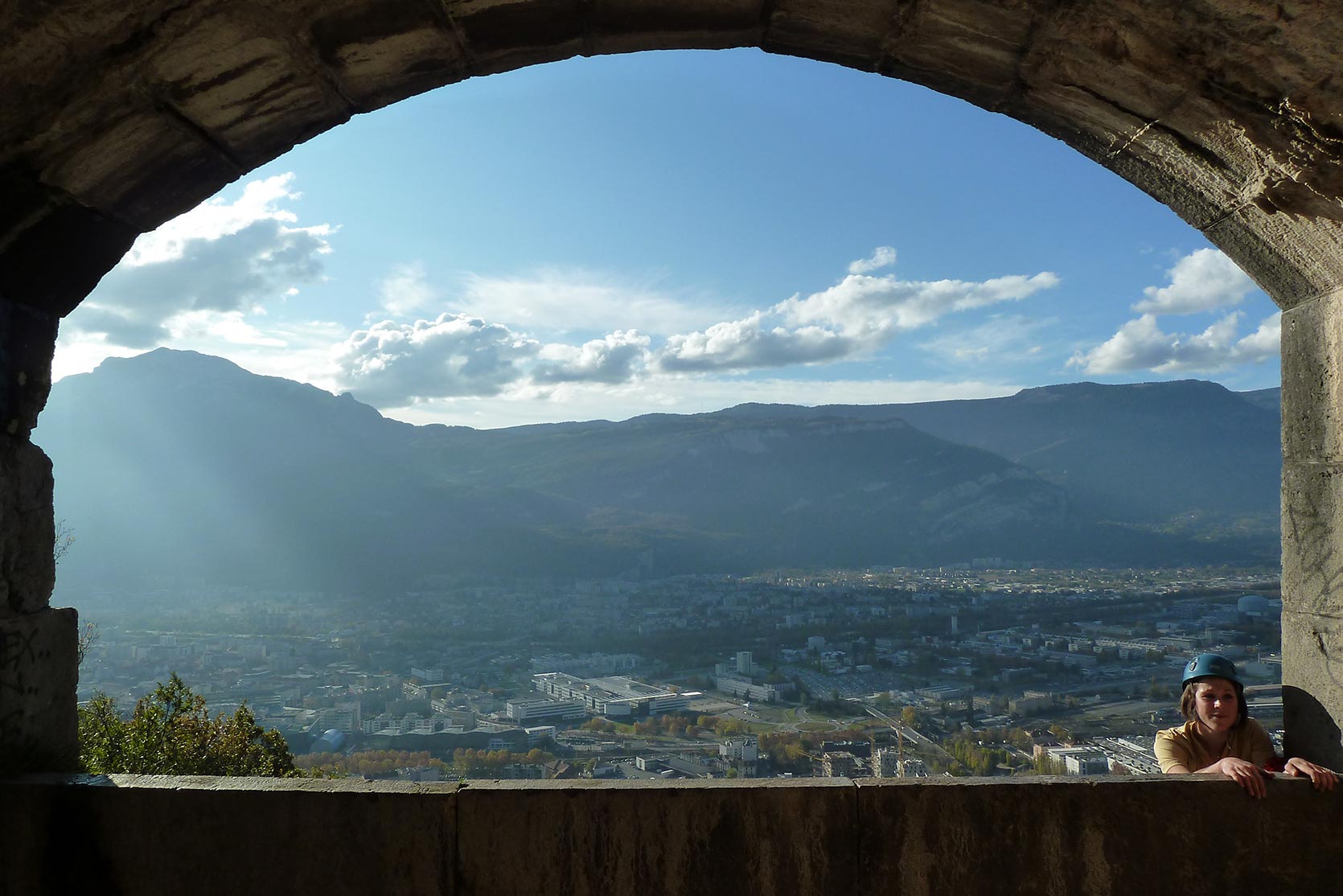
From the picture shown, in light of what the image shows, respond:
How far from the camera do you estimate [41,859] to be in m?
2.32

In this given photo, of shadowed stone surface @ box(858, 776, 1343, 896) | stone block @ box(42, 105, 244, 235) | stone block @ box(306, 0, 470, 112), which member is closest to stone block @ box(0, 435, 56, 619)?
stone block @ box(42, 105, 244, 235)

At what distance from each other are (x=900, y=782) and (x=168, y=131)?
110 inches

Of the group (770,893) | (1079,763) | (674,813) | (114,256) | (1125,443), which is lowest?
(1079,763)

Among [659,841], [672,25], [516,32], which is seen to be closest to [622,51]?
[672,25]

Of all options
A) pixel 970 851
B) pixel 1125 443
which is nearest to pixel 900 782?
pixel 970 851

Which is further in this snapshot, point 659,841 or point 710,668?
point 710,668

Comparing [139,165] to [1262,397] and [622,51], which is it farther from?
[1262,397]

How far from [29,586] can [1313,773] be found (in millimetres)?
3748

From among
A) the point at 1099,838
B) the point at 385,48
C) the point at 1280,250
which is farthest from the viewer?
the point at 1280,250

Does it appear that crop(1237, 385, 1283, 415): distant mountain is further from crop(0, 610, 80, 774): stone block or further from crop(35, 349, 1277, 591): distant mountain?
crop(0, 610, 80, 774): stone block

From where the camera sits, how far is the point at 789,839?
88.1 inches

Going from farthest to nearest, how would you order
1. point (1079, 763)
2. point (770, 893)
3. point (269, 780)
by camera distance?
point (1079, 763) < point (269, 780) < point (770, 893)

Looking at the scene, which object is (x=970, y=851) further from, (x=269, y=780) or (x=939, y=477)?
(x=939, y=477)

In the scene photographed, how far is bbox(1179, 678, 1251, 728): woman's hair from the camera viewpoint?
270 cm
